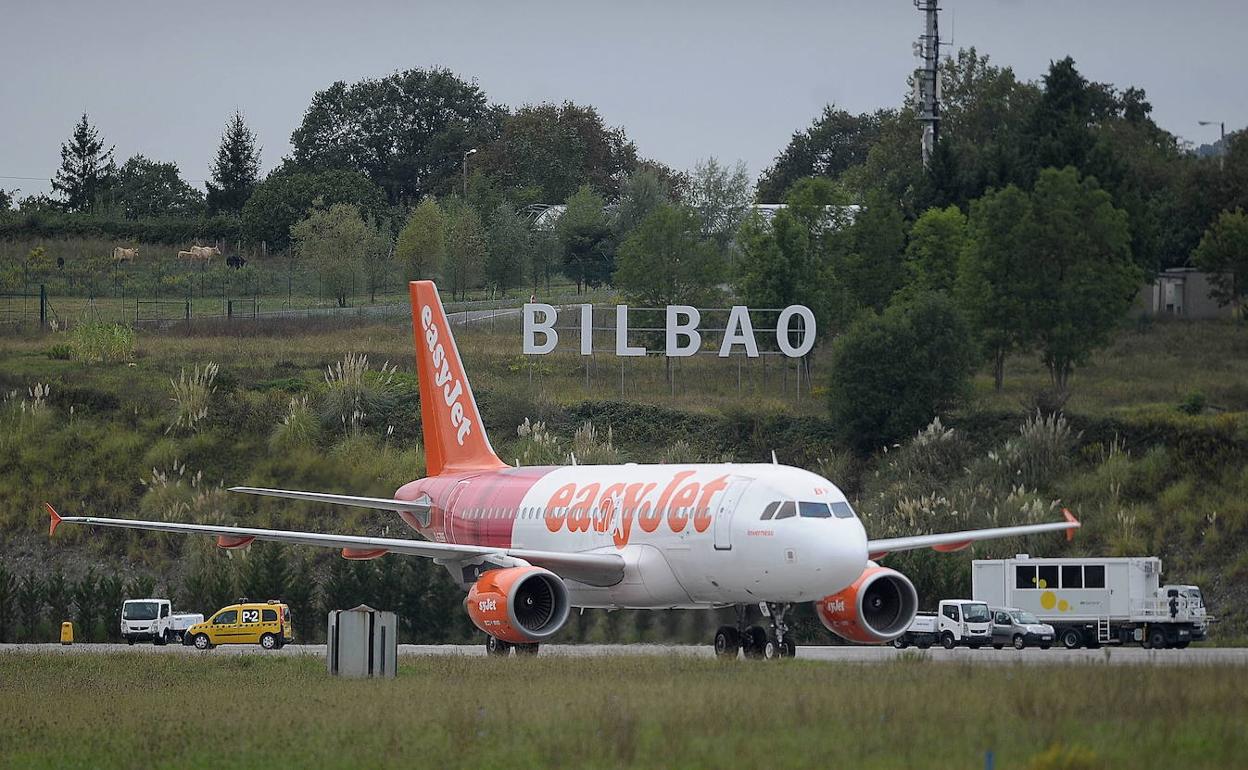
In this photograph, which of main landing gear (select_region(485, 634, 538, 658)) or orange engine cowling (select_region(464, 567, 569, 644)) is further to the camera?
main landing gear (select_region(485, 634, 538, 658))

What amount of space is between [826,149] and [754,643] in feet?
437

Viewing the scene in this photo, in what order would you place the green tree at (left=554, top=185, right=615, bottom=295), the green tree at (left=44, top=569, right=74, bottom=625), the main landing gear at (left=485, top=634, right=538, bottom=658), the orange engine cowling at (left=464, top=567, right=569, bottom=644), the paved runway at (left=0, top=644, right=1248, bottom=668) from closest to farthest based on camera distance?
1. the paved runway at (left=0, top=644, right=1248, bottom=668)
2. the orange engine cowling at (left=464, top=567, right=569, bottom=644)
3. the main landing gear at (left=485, top=634, right=538, bottom=658)
4. the green tree at (left=44, top=569, right=74, bottom=625)
5. the green tree at (left=554, top=185, right=615, bottom=295)

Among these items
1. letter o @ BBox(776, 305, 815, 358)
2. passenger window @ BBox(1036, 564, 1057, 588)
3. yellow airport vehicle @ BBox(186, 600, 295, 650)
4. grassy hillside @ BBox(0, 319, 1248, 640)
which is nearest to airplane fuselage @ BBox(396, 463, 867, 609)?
grassy hillside @ BBox(0, 319, 1248, 640)

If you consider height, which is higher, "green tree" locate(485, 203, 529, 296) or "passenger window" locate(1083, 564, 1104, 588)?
"green tree" locate(485, 203, 529, 296)

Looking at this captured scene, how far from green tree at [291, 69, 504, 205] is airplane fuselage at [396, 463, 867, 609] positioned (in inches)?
4352

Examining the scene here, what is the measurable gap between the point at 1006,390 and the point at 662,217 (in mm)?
18077

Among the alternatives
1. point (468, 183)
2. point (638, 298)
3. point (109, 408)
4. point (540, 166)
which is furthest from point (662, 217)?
point (540, 166)

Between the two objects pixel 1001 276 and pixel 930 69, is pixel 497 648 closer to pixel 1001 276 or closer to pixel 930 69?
pixel 1001 276

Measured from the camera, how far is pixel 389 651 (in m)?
30.4

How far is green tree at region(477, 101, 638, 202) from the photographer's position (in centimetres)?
14212

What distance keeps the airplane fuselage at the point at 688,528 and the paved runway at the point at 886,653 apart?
1.46 m

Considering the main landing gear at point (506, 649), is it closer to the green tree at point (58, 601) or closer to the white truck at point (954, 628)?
the white truck at point (954, 628)

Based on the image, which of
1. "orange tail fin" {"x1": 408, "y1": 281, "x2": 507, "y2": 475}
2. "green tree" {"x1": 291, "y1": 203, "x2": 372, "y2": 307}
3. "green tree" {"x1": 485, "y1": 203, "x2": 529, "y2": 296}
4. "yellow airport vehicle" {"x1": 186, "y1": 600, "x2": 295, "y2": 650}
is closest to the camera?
"orange tail fin" {"x1": 408, "y1": 281, "x2": 507, "y2": 475}

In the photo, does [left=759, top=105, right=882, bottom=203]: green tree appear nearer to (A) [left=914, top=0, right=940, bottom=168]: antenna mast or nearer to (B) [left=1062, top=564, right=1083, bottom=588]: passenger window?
(A) [left=914, top=0, right=940, bottom=168]: antenna mast
